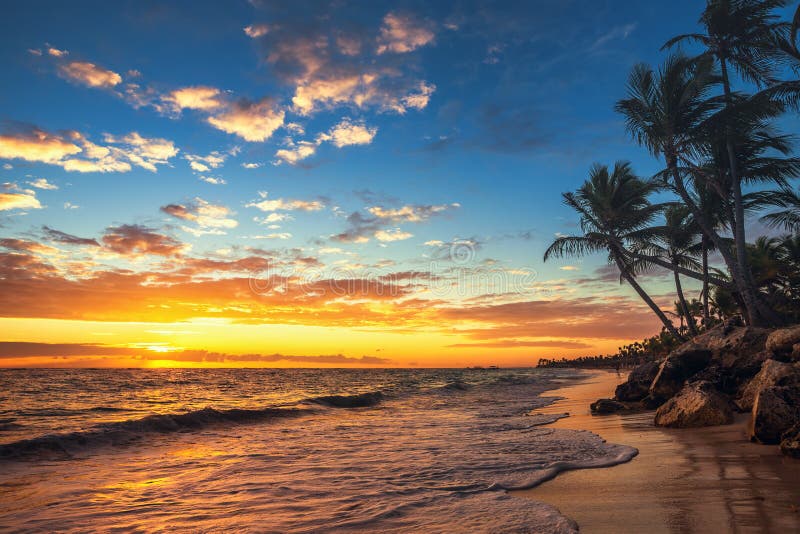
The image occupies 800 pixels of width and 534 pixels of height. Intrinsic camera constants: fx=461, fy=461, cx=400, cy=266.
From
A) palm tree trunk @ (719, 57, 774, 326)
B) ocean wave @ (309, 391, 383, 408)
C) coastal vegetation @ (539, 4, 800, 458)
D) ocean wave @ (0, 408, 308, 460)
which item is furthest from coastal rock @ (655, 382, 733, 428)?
ocean wave @ (309, 391, 383, 408)

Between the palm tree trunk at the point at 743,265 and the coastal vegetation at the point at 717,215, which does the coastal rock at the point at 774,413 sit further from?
the palm tree trunk at the point at 743,265

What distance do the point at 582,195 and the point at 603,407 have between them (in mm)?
17441

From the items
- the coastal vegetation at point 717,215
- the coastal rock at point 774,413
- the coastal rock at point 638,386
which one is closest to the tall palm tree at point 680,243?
the coastal vegetation at point 717,215

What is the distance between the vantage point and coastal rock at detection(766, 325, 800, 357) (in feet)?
42.3

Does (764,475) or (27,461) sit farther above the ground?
(764,475)

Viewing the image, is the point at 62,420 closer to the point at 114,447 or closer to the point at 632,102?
the point at 114,447

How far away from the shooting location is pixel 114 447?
1252cm

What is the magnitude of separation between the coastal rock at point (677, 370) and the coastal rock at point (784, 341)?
328 centimetres

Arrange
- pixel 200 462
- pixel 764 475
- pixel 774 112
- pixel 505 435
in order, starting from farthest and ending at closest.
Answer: pixel 774 112 < pixel 505 435 < pixel 200 462 < pixel 764 475

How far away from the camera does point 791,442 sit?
23.0 feet

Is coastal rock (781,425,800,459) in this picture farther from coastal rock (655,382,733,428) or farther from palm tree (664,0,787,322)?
palm tree (664,0,787,322)

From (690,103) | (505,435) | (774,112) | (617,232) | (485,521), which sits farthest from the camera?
(617,232)

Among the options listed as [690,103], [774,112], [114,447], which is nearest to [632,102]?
[690,103]

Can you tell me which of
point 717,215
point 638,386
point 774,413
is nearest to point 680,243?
point 717,215
